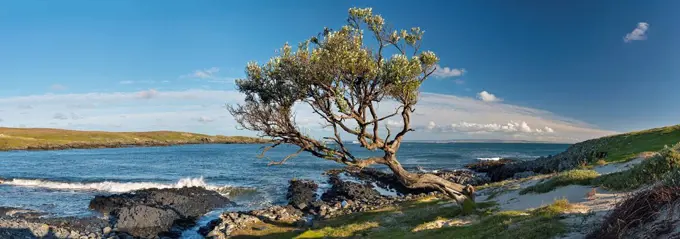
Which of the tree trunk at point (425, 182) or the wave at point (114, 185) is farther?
the wave at point (114, 185)

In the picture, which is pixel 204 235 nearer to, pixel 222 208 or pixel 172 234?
pixel 172 234

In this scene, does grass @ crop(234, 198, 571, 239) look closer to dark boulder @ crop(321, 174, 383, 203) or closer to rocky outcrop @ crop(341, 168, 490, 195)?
dark boulder @ crop(321, 174, 383, 203)

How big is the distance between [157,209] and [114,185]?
26.8 m

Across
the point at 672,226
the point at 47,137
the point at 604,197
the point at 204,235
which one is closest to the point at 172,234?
the point at 204,235

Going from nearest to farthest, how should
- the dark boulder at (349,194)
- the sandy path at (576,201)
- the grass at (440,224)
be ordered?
the sandy path at (576,201), the grass at (440,224), the dark boulder at (349,194)

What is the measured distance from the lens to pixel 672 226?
8.73 m

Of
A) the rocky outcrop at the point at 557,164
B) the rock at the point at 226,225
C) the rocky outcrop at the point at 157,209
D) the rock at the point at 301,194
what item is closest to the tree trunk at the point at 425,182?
the rock at the point at 226,225

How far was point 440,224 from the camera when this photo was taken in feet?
69.2

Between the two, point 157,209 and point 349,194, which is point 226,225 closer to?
point 157,209

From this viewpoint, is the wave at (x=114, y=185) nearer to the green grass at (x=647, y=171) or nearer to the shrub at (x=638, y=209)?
the green grass at (x=647, y=171)

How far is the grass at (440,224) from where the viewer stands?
1491cm

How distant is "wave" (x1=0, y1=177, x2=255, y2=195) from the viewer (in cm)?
5003

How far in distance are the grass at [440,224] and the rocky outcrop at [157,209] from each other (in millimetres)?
7019

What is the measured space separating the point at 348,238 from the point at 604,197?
41.2 feet
